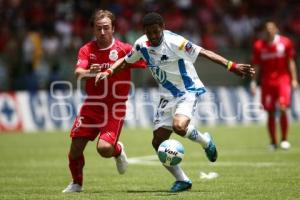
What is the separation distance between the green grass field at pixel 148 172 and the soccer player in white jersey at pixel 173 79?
2.46 feet

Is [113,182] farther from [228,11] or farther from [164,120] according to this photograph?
[228,11]

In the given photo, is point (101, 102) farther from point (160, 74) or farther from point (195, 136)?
point (195, 136)

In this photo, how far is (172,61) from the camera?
35.7 ft

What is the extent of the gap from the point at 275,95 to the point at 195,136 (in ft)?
26.5

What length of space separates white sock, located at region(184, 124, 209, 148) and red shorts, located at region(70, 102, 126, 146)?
3.70 feet

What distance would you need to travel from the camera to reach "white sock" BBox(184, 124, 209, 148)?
10812 millimetres

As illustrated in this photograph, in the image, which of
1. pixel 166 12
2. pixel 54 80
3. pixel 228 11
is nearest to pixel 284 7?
pixel 228 11

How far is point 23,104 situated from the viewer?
2559 centimetres

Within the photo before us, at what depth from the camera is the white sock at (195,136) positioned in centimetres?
1081

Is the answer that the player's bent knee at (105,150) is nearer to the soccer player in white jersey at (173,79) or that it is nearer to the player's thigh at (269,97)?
the soccer player in white jersey at (173,79)

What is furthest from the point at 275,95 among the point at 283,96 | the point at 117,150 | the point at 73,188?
the point at 73,188

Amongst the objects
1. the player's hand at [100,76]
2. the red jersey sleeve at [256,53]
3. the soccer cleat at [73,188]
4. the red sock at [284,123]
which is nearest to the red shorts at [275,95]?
the red sock at [284,123]

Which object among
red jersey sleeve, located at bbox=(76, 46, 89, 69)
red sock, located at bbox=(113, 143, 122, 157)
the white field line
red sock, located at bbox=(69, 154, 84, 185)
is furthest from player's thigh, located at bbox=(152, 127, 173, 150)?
the white field line

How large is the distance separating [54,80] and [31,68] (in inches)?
47.1
